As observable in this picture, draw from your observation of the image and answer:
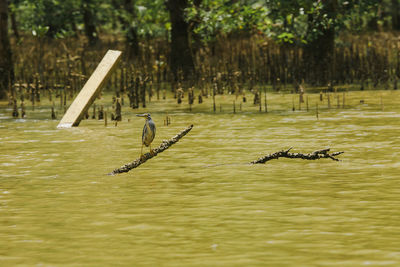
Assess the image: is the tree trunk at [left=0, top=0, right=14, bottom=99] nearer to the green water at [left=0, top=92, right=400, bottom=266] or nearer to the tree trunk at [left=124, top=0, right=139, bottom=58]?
the green water at [left=0, top=92, right=400, bottom=266]

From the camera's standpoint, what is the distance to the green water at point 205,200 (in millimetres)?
4906

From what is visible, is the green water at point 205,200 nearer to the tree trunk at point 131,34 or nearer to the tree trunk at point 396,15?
the tree trunk at point 131,34

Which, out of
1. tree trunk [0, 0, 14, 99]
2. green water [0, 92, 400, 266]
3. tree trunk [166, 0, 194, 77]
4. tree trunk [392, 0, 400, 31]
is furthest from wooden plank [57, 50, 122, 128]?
tree trunk [392, 0, 400, 31]

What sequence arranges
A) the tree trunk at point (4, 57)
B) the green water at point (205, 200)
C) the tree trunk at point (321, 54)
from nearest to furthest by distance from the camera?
1. the green water at point (205, 200)
2. the tree trunk at point (4, 57)
3. the tree trunk at point (321, 54)

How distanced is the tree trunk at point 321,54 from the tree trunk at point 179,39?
268cm

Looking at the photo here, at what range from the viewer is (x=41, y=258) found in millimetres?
4875

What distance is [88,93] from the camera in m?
13.1

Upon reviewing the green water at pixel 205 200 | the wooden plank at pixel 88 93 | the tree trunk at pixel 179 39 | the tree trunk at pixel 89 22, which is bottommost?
the green water at pixel 205 200

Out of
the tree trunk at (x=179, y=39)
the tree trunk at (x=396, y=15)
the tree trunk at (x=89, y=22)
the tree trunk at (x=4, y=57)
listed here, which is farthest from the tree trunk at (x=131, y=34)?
the tree trunk at (x=396, y=15)

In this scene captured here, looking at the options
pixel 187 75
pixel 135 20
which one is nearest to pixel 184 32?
pixel 187 75

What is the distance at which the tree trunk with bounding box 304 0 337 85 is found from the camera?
17.5m

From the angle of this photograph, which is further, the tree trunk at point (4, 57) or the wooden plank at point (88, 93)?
the tree trunk at point (4, 57)

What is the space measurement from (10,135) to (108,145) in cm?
190

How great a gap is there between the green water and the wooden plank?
3.27ft
